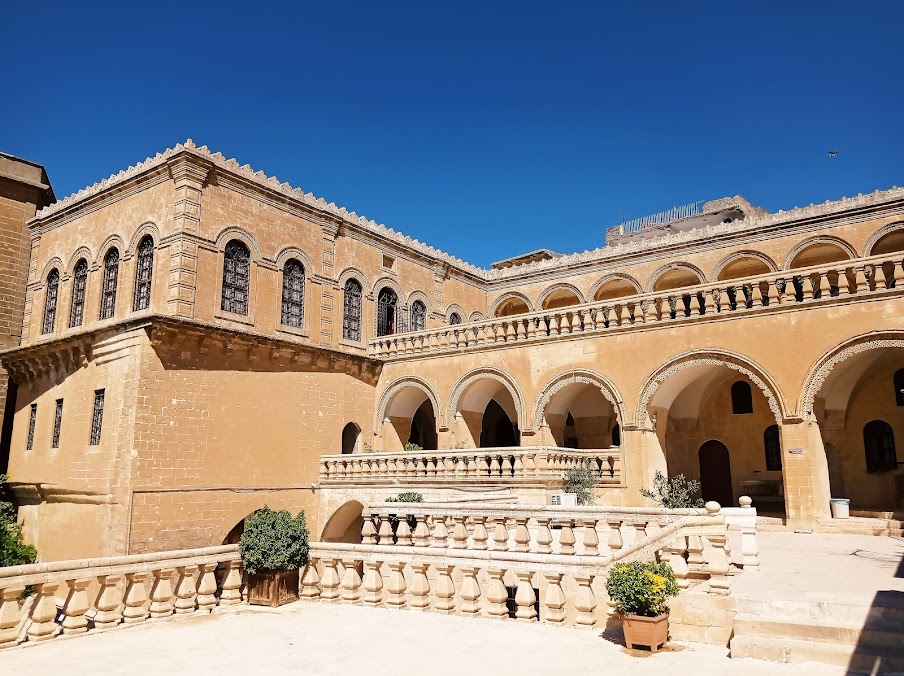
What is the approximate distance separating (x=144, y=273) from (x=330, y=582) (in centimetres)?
1118

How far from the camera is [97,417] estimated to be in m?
16.9

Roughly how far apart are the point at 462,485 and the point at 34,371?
1259 cm

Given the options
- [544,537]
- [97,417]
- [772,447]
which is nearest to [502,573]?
[544,537]

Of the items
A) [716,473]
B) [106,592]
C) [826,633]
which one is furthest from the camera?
[716,473]

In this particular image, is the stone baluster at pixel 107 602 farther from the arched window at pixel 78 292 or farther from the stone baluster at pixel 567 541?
the arched window at pixel 78 292

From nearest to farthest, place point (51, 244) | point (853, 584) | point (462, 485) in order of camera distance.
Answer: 1. point (853, 584)
2. point (462, 485)
3. point (51, 244)

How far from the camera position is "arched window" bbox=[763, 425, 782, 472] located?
1916cm

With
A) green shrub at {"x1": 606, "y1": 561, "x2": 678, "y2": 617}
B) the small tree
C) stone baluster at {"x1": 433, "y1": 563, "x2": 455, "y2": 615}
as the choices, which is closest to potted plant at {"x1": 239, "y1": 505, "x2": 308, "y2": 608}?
stone baluster at {"x1": 433, "y1": 563, "x2": 455, "y2": 615}

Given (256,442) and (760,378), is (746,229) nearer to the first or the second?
(760,378)

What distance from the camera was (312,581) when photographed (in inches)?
390

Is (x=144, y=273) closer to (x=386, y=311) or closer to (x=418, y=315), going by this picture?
(x=386, y=311)

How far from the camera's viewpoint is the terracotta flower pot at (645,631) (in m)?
6.69

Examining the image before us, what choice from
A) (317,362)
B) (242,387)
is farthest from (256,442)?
A: (317,362)

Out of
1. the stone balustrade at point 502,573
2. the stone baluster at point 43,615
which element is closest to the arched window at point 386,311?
the stone balustrade at point 502,573
